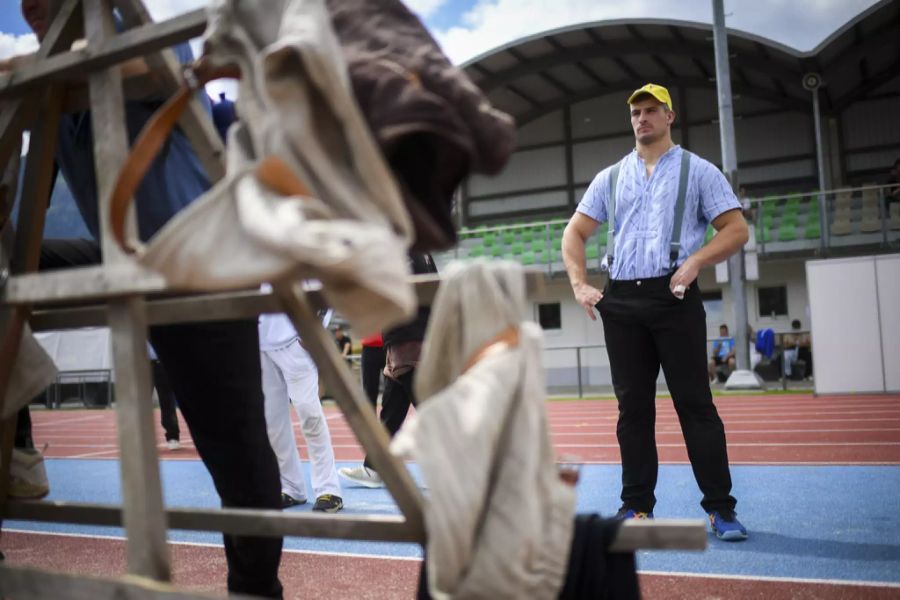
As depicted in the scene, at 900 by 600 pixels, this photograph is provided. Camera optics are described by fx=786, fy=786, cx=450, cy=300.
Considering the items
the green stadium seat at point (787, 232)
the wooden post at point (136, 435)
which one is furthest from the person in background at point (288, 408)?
the green stadium seat at point (787, 232)

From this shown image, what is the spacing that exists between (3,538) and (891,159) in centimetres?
2726

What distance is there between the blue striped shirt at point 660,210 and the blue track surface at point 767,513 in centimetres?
126

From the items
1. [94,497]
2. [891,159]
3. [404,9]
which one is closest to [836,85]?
[891,159]

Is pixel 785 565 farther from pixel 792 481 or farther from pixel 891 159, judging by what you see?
pixel 891 159

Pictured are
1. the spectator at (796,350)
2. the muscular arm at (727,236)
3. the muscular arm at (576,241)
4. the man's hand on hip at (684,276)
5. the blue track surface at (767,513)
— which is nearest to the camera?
the blue track surface at (767,513)

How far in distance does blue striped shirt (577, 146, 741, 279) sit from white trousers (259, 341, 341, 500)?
2.09 m

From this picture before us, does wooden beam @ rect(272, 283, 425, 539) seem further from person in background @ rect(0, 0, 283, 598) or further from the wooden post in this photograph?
person in background @ rect(0, 0, 283, 598)

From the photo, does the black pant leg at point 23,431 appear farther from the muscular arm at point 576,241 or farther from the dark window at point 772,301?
the dark window at point 772,301

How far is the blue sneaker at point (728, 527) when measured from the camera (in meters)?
3.39

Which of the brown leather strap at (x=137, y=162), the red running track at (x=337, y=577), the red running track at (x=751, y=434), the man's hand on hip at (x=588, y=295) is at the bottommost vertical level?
the red running track at (x=751, y=434)

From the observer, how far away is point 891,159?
82.4ft

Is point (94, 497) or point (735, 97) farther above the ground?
point (735, 97)

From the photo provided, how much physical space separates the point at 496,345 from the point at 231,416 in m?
0.99

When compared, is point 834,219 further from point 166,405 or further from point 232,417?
point 232,417
